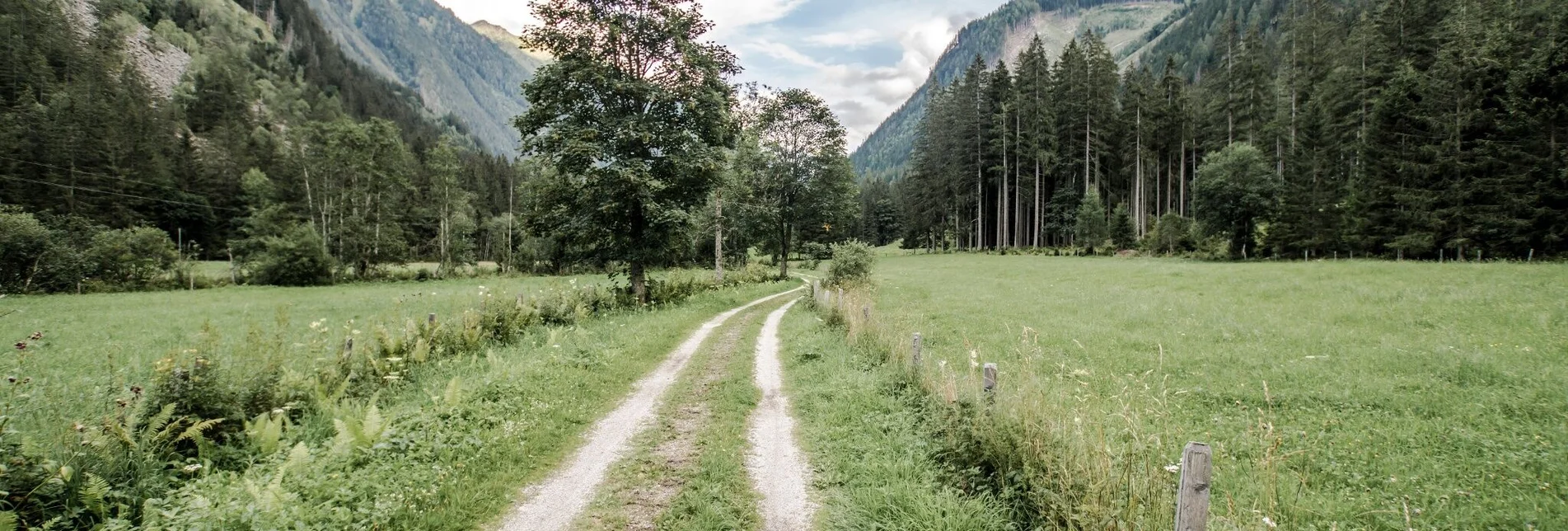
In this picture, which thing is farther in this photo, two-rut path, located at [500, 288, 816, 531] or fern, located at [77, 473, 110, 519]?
two-rut path, located at [500, 288, 816, 531]

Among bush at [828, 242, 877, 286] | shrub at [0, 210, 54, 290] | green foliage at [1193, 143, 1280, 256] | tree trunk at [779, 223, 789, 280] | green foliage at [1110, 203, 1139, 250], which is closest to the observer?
bush at [828, 242, 877, 286]

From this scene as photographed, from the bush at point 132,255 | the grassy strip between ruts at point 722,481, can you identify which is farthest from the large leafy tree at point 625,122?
the bush at point 132,255

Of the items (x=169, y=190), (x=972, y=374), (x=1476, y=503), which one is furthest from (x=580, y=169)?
(x=169, y=190)

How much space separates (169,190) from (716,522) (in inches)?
3308

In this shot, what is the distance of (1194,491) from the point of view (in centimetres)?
336

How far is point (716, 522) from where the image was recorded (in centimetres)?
537

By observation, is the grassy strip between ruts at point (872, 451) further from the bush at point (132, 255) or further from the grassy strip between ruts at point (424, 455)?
the bush at point (132, 255)

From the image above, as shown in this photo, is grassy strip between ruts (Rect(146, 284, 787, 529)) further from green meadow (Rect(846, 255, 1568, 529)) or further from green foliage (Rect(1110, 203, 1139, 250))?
green foliage (Rect(1110, 203, 1139, 250))

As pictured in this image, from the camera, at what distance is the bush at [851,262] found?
2811 centimetres

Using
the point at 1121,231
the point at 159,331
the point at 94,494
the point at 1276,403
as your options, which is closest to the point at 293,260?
the point at 159,331

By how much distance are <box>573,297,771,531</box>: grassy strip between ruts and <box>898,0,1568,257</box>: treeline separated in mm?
40251

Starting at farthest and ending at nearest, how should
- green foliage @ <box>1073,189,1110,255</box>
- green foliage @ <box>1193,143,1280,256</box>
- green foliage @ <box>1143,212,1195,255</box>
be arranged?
1. green foliage @ <box>1073,189,1110,255</box>
2. green foliage @ <box>1143,212,1195,255</box>
3. green foliage @ <box>1193,143,1280,256</box>

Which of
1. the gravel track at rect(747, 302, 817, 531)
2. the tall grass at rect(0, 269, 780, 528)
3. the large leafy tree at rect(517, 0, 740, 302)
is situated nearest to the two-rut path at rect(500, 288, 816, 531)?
the gravel track at rect(747, 302, 817, 531)

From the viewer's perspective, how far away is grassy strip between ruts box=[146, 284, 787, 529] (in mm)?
4668
